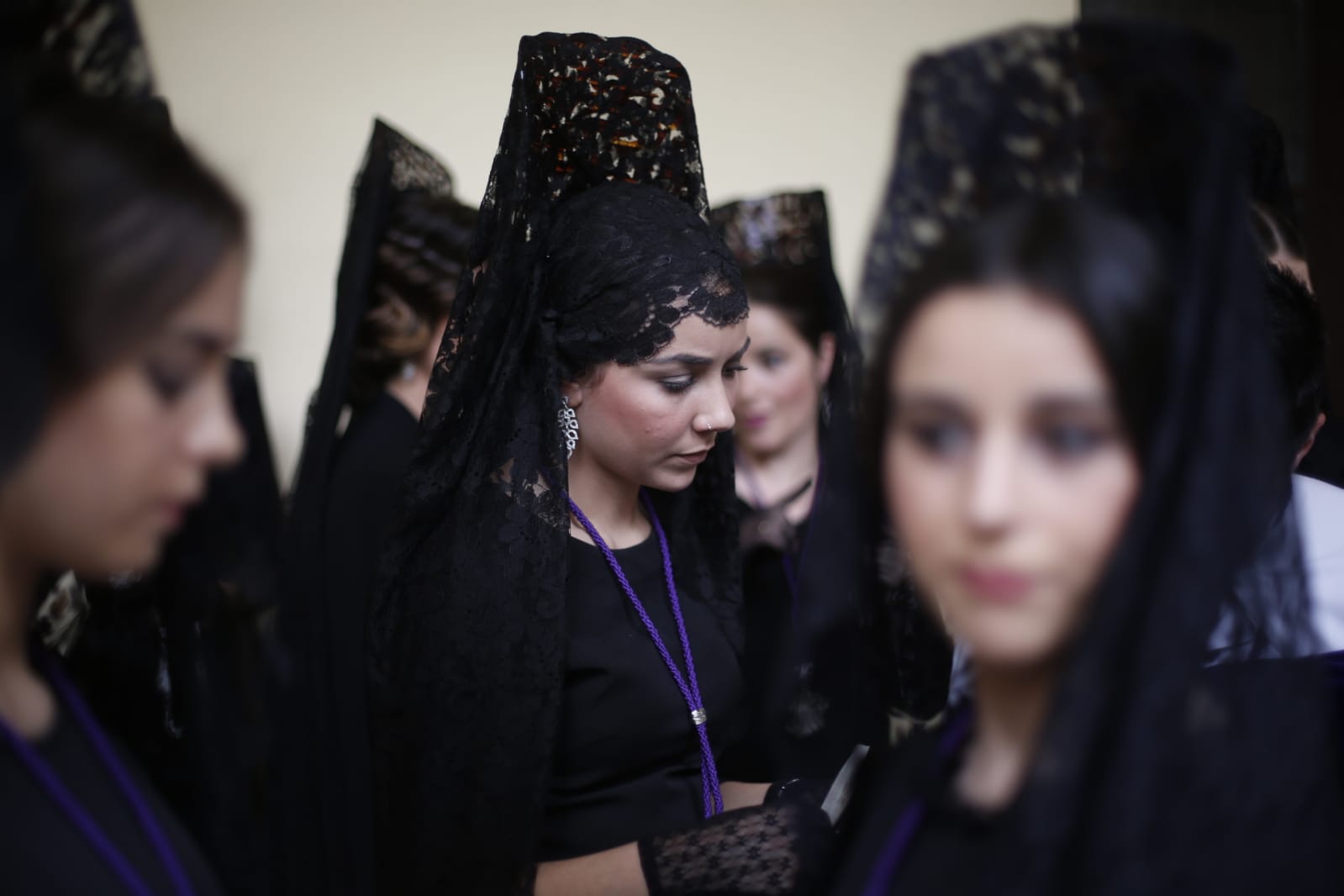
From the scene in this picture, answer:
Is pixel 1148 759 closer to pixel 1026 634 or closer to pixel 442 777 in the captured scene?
pixel 1026 634

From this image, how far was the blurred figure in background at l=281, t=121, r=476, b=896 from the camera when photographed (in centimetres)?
165

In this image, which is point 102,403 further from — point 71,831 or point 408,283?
point 408,283

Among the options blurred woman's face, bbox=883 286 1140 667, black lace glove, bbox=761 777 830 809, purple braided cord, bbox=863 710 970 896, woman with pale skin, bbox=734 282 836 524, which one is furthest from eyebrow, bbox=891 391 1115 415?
woman with pale skin, bbox=734 282 836 524

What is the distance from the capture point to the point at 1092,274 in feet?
2.13

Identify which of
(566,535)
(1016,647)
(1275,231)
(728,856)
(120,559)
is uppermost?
(1275,231)

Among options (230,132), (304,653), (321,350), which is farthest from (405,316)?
(230,132)

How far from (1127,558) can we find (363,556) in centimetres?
173

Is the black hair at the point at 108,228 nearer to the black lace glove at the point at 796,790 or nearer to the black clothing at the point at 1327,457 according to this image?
the black lace glove at the point at 796,790

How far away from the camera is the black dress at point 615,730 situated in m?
1.45

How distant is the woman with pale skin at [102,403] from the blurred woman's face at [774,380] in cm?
180

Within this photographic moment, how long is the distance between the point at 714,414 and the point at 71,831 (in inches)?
38.3

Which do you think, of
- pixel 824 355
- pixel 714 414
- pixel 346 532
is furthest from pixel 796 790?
pixel 824 355

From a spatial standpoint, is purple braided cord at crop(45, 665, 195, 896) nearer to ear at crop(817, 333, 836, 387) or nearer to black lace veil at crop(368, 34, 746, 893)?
black lace veil at crop(368, 34, 746, 893)

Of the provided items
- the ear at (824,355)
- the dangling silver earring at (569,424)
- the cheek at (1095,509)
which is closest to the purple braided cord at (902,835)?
the cheek at (1095,509)
